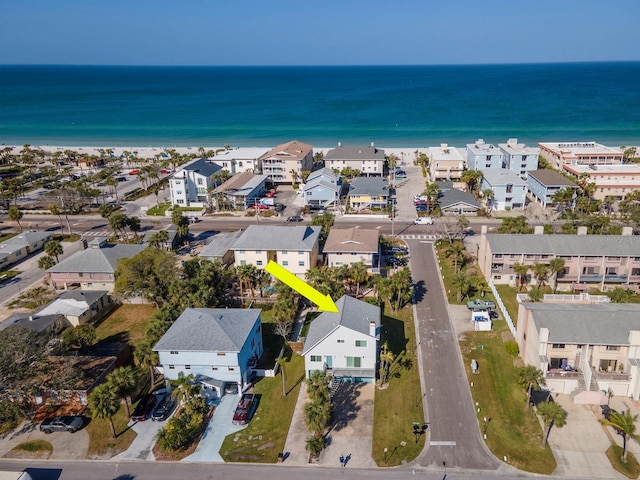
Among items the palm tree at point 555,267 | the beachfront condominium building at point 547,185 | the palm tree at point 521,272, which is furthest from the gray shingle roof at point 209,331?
the beachfront condominium building at point 547,185

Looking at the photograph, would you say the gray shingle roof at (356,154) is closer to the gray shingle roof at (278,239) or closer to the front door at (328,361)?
the gray shingle roof at (278,239)

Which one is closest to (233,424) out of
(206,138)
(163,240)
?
(163,240)

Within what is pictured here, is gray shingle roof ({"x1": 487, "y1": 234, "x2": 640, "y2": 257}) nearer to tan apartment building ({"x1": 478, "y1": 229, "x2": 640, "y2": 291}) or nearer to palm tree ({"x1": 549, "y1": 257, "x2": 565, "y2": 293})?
tan apartment building ({"x1": 478, "y1": 229, "x2": 640, "y2": 291})

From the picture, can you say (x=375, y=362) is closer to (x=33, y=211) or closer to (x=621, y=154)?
(x=33, y=211)

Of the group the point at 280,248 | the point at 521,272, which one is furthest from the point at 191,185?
the point at 521,272

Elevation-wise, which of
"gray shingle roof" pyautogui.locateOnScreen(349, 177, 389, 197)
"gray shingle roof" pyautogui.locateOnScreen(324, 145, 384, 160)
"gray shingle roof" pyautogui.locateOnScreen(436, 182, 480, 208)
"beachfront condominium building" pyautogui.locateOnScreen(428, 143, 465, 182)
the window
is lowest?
the window

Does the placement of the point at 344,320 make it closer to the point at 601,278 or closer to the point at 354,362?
the point at 354,362

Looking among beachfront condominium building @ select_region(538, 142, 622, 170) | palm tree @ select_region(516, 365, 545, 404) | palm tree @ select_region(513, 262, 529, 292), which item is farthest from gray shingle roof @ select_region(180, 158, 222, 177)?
beachfront condominium building @ select_region(538, 142, 622, 170)
